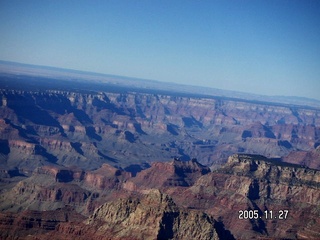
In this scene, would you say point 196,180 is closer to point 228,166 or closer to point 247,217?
point 228,166

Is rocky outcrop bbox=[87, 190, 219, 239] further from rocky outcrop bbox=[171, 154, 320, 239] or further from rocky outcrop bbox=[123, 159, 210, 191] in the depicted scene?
rocky outcrop bbox=[123, 159, 210, 191]

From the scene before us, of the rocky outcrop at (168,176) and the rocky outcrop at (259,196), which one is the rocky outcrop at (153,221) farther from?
the rocky outcrop at (168,176)

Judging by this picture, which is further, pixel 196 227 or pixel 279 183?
pixel 279 183

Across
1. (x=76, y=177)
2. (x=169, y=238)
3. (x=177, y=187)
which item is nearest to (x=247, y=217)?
(x=177, y=187)

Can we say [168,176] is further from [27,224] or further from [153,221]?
[153,221]

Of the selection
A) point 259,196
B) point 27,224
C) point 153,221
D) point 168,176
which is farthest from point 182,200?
point 27,224

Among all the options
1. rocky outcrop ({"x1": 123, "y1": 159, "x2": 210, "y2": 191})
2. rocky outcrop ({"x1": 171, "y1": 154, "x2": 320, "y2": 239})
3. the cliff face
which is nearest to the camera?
the cliff face

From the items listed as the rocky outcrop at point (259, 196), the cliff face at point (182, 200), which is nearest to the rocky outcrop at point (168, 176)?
the cliff face at point (182, 200)

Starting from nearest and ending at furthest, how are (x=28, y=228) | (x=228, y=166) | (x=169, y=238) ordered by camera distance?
(x=169, y=238) < (x=28, y=228) < (x=228, y=166)

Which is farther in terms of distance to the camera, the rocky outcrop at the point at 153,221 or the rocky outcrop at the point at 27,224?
the rocky outcrop at the point at 27,224

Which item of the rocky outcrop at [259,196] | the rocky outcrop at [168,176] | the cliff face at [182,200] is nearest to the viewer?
the cliff face at [182,200]

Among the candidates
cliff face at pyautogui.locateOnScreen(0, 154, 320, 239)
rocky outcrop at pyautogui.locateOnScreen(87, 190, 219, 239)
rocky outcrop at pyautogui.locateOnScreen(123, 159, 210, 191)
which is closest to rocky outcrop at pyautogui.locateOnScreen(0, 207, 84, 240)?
cliff face at pyautogui.locateOnScreen(0, 154, 320, 239)
